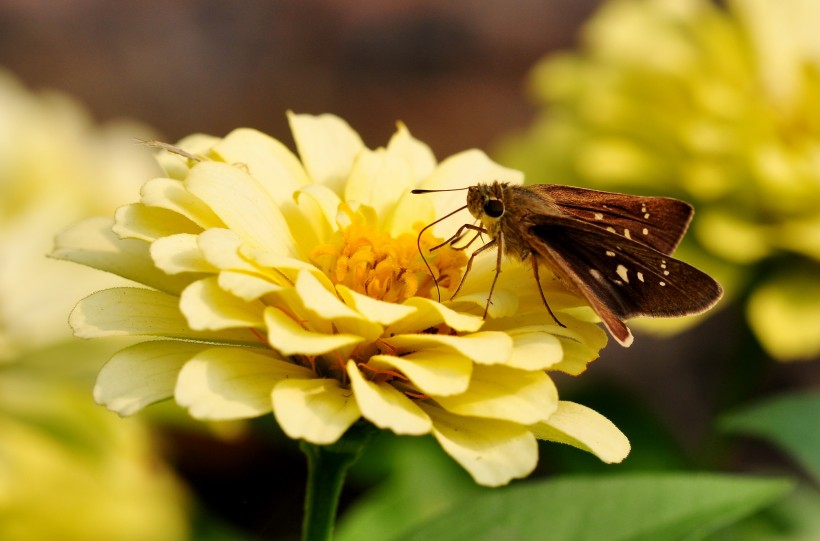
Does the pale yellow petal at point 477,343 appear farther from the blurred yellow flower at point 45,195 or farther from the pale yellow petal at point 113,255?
the blurred yellow flower at point 45,195

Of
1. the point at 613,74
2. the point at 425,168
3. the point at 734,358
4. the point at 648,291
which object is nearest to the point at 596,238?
the point at 648,291

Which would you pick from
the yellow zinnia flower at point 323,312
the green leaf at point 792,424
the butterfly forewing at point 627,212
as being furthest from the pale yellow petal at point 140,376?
the green leaf at point 792,424

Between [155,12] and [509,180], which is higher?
[155,12]

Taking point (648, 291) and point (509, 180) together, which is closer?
point (648, 291)

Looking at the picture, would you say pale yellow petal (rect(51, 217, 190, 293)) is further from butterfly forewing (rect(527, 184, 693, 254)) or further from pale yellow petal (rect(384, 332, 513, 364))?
butterfly forewing (rect(527, 184, 693, 254))

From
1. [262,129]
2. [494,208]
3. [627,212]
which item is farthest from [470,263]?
[262,129]

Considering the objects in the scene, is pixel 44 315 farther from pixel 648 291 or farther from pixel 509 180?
pixel 648 291

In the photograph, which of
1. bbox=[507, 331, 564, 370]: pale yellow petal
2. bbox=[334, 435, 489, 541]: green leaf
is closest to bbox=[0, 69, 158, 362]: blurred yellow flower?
bbox=[334, 435, 489, 541]: green leaf

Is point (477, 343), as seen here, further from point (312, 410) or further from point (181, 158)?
point (181, 158)
